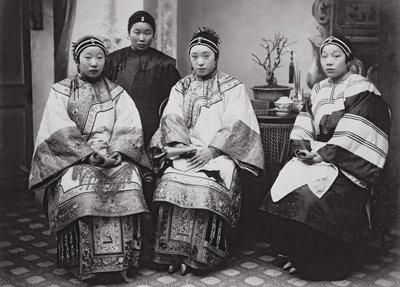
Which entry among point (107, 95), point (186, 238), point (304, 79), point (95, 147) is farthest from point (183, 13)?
point (186, 238)

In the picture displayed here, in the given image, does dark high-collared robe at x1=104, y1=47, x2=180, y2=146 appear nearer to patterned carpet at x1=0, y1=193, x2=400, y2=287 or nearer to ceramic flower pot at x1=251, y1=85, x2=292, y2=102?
ceramic flower pot at x1=251, y1=85, x2=292, y2=102

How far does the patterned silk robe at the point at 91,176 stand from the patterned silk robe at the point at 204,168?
223 mm

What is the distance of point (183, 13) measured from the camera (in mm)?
6160

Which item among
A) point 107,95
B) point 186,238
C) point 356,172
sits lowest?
point 186,238

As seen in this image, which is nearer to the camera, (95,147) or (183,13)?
(95,147)

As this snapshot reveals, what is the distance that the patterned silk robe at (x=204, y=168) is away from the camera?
4.12 metres

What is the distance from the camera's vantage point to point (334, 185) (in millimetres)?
4023

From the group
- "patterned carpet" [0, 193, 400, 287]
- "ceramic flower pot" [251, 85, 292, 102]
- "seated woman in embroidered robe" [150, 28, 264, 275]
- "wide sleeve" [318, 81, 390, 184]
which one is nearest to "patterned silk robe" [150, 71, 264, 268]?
"seated woman in embroidered robe" [150, 28, 264, 275]

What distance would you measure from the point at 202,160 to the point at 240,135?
1.28 ft

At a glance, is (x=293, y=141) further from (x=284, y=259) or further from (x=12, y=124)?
(x=12, y=124)

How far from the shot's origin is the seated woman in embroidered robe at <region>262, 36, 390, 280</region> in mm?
3998

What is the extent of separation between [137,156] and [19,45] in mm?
2577

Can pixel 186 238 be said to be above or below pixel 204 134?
below

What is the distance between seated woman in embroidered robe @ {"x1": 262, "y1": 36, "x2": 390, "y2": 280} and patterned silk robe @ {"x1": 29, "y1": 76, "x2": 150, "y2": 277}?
1.04 meters
